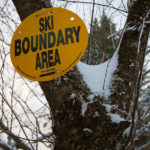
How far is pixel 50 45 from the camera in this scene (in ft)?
3.23

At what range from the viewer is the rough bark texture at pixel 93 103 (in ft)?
2.87

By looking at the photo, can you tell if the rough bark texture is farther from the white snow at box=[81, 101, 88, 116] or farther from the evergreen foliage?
the evergreen foliage

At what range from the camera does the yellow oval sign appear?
3.21ft

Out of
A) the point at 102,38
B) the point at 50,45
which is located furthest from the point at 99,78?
the point at 102,38

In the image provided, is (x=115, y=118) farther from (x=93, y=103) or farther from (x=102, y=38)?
(x=102, y=38)

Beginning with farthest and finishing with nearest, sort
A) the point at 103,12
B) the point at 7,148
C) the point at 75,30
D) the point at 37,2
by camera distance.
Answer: the point at 103,12 < the point at 7,148 < the point at 37,2 < the point at 75,30

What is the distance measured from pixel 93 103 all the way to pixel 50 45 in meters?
0.45

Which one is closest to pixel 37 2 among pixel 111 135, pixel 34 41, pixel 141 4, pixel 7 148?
pixel 34 41

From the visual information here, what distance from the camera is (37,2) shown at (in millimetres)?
1161

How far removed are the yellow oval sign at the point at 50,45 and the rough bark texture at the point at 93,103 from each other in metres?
0.11

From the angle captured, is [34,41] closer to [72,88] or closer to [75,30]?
[75,30]

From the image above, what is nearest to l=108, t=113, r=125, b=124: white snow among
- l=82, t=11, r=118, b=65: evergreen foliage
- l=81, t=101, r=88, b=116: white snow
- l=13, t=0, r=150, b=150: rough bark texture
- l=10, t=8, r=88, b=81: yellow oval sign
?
l=13, t=0, r=150, b=150: rough bark texture

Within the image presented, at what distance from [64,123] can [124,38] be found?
0.80 metres

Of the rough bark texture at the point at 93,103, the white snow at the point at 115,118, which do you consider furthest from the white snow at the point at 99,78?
the white snow at the point at 115,118
